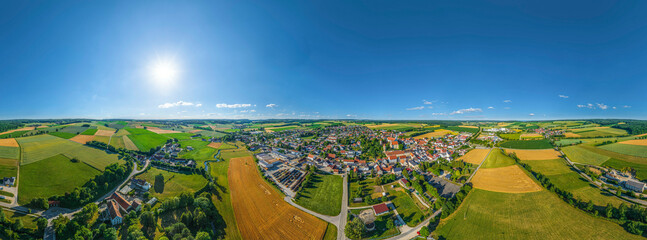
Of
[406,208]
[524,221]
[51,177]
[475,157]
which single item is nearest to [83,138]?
[51,177]

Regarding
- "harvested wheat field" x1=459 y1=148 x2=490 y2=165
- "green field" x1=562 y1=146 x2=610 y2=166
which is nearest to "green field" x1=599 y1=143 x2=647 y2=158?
"green field" x1=562 y1=146 x2=610 y2=166

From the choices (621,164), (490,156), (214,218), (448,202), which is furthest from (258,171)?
(621,164)

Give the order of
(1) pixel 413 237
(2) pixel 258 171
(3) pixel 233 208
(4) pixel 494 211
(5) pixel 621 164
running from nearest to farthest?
(1) pixel 413 237
(4) pixel 494 211
(3) pixel 233 208
(5) pixel 621 164
(2) pixel 258 171

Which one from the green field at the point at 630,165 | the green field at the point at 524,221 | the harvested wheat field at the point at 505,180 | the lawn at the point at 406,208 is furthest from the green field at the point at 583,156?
the lawn at the point at 406,208

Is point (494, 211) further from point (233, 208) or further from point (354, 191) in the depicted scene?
point (233, 208)

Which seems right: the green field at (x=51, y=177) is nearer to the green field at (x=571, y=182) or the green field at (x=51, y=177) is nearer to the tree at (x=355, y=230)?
the tree at (x=355, y=230)

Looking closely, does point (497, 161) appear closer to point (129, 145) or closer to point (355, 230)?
point (355, 230)

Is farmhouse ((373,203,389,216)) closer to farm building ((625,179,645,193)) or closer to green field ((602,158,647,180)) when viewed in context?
farm building ((625,179,645,193))
